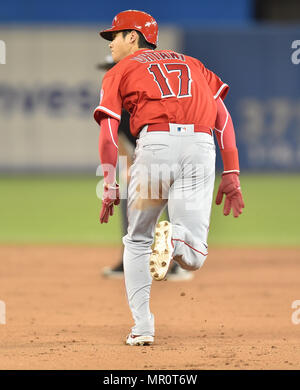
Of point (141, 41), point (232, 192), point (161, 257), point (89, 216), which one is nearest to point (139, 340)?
point (161, 257)

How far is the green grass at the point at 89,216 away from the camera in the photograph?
10.3 m

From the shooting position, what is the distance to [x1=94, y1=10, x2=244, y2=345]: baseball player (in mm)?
4383

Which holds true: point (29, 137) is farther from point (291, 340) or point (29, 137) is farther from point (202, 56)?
point (291, 340)

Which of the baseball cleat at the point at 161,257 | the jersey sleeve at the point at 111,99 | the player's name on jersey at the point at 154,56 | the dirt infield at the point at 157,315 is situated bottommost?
the dirt infield at the point at 157,315

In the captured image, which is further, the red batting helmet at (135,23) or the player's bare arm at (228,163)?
the player's bare arm at (228,163)

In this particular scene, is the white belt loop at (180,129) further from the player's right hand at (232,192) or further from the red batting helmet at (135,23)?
the red batting helmet at (135,23)

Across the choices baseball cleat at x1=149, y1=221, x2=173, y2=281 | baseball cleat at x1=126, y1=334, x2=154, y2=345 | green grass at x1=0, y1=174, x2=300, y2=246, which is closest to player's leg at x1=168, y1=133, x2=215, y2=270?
baseball cleat at x1=149, y1=221, x2=173, y2=281

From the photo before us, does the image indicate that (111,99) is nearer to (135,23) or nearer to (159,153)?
(159,153)

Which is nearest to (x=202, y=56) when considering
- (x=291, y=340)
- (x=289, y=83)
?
(x=289, y=83)

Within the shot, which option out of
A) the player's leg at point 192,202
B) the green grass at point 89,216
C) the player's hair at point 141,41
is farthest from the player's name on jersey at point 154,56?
the green grass at point 89,216

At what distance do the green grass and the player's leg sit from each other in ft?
17.6

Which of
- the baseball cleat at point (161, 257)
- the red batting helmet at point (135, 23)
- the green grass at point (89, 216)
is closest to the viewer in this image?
the baseball cleat at point (161, 257)

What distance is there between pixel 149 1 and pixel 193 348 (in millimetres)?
17747

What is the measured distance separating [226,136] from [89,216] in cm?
805
